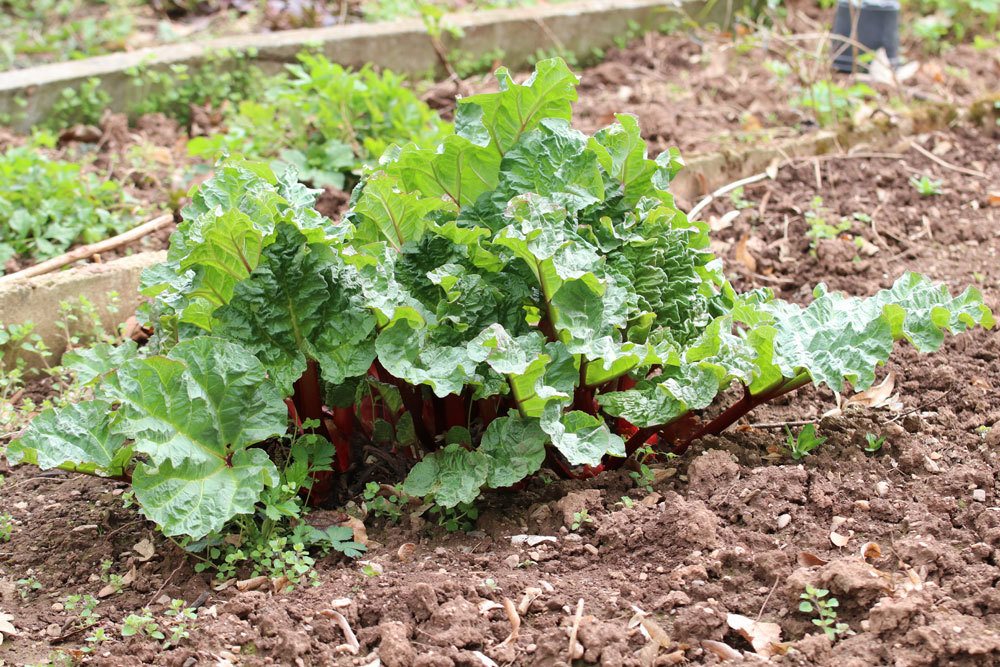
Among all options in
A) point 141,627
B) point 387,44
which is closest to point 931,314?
point 141,627

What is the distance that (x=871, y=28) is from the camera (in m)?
5.69

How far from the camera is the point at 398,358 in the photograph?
2410 millimetres

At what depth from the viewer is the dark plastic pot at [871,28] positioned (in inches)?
222

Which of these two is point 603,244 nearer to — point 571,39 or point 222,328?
point 222,328

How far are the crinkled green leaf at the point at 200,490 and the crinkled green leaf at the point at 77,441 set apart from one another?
157mm

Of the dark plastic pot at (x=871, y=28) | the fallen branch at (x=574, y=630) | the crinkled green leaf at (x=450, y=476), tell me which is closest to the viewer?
the fallen branch at (x=574, y=630)

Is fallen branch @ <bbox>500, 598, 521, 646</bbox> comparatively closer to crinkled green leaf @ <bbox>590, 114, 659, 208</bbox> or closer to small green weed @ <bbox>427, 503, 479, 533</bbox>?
small green weed @ <bbox>427, 503, 479, 533</bbox>

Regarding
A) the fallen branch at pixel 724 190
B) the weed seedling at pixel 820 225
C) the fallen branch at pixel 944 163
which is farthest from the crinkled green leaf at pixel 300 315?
the fallen branch at pixel 944 163

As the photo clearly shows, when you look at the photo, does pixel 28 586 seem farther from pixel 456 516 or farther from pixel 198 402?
pixel 456 516

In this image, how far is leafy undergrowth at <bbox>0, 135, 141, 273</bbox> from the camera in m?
3.83

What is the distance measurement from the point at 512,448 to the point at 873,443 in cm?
96

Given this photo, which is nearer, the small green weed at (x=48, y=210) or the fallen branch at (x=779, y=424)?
the fallen branch at (x=779, y=424)

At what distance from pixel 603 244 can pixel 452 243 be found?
406 millimetres

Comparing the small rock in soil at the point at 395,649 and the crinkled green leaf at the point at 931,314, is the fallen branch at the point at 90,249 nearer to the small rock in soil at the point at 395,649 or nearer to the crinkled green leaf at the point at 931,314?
the small rock in soil at the point at 395,649
